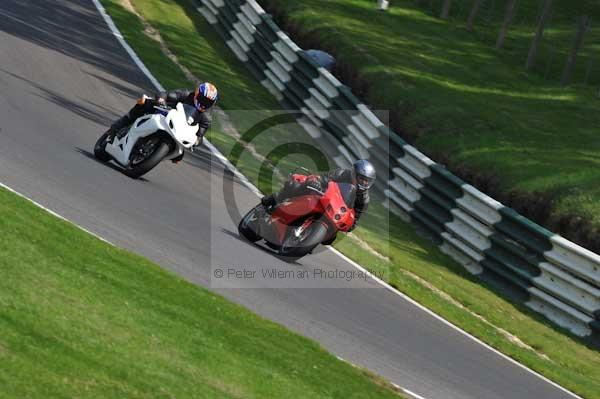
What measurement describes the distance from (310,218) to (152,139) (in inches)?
114

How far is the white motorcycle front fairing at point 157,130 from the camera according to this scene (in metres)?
15.2

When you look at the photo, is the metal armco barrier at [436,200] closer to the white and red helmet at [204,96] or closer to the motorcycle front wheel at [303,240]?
the motorcycle front wheel at [303,240]

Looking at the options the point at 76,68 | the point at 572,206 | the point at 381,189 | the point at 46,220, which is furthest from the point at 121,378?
the point at 76,68

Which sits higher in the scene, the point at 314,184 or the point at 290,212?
the point at 314,184

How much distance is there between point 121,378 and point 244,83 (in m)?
17.0

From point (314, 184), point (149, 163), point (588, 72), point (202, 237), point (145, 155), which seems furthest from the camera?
point (588, 72)

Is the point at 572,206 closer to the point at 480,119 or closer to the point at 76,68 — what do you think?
the point at 480,119

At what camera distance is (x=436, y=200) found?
60.1ft

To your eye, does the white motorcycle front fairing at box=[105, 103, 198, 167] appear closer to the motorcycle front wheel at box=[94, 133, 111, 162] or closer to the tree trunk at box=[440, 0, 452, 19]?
the motorcycle front wheel at box=[94, 133, 111, 162]

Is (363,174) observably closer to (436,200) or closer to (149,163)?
(149,163)

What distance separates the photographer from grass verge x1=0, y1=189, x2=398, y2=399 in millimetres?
7602

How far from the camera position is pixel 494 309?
15.5 meters

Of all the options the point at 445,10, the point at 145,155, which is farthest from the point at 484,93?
the point at 145,155

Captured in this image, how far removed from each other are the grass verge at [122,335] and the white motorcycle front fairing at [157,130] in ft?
13.2
